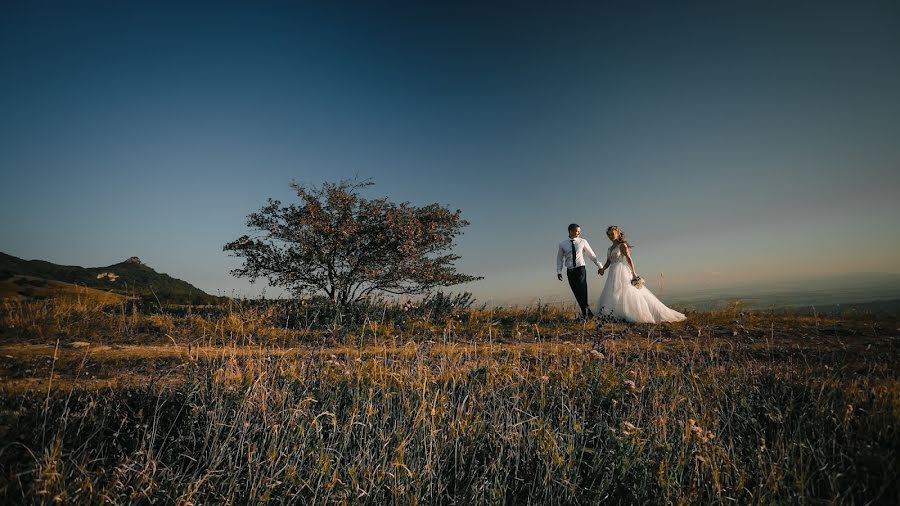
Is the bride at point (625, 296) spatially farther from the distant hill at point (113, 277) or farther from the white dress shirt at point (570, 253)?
the distant hill at point (113, 277)

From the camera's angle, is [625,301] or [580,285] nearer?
[625,301]

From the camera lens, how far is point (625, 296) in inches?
444

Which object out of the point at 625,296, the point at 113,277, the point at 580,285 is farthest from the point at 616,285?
the point at 113,277

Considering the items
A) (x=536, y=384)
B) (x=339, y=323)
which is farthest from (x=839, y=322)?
(x=339, y=323)

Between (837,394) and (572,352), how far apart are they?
2.84 metres

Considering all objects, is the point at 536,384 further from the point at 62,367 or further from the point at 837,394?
the point at 62,367

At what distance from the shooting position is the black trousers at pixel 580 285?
37.2 ft

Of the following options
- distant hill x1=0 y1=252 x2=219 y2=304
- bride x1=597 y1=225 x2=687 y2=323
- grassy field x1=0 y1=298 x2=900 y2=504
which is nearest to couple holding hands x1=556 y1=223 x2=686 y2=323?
bride x1=597 y1=225 x2=687 y2=323

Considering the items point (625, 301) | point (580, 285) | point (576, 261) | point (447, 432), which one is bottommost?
point (447, 432)

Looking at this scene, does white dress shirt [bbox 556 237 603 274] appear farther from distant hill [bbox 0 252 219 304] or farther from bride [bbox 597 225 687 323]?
distant hill [bbox 0 252 219 304]

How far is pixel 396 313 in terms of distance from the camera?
12.5 m

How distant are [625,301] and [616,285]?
48 cm

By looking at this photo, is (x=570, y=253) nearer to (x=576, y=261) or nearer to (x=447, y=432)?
(x=576, y=261)

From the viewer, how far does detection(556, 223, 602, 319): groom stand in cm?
1135
